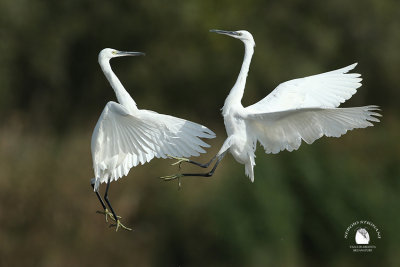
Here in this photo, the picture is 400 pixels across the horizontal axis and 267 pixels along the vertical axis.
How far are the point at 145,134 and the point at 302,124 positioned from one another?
127cm

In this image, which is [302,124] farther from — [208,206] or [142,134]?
[208,206]

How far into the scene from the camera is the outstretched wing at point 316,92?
22.3ft

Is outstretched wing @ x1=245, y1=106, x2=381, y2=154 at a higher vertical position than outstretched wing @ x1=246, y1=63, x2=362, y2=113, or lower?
lower

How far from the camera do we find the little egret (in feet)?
19.4

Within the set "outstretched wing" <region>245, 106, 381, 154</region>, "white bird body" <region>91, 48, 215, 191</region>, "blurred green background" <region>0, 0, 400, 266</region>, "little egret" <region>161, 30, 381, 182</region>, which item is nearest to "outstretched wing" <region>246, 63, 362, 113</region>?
"little egret" <region>161, 30, 381, 182</region>

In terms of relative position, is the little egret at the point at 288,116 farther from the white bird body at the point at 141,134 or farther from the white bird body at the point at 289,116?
the white bird body at the point at 141,134

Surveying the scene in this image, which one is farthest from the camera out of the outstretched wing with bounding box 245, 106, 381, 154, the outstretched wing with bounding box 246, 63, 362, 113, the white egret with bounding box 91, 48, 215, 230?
the outstretched wing with bounding box 246, 63, 362, 113

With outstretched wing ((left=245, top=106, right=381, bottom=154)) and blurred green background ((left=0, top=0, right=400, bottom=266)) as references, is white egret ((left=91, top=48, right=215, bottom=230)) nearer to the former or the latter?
outstretched wing ((left=245, top=106, right=381, bottom=154))

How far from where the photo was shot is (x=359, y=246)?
1009 centimetres

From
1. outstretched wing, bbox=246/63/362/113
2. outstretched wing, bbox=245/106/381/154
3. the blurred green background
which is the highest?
outstretched wing, bbox=246/63/362/113

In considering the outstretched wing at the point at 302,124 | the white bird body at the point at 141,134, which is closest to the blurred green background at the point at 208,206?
the white bird body at the point at 141,134

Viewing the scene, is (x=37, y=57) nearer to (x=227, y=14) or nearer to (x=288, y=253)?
(x=227, y=14)

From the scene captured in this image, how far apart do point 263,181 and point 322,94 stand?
10.1ft

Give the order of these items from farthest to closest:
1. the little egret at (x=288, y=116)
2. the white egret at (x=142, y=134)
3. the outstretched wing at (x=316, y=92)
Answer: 1. the outstretched wing at (x=316, y=92)
2. the white egret at (x=142, y=134)
3. the little egret at (x=288, y=116)
